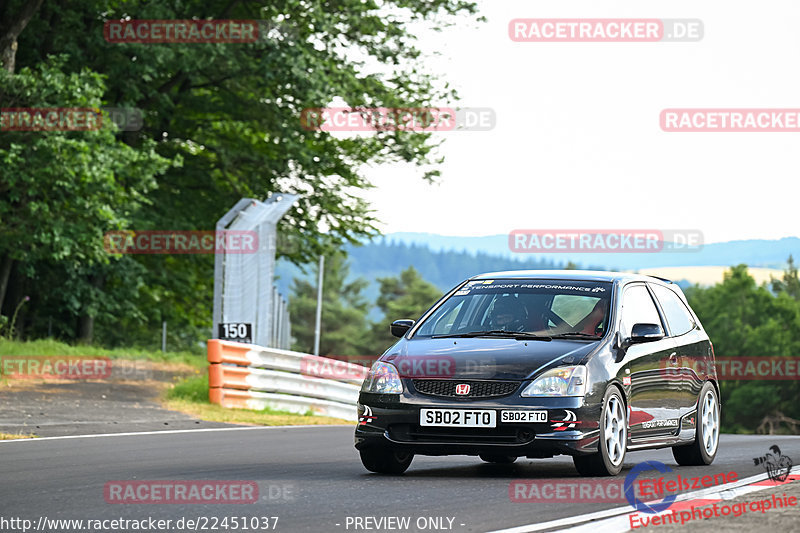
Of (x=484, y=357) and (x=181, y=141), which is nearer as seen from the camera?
(x=484, y=357)

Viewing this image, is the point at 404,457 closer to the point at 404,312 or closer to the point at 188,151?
the point at 188,151

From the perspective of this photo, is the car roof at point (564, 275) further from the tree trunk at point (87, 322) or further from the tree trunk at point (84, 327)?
the tree trunk at point (84, 327)

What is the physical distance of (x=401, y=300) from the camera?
157125mm

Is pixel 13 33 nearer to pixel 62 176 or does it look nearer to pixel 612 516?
pixel 62 176

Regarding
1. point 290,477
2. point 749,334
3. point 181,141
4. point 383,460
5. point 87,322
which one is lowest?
point 290,477

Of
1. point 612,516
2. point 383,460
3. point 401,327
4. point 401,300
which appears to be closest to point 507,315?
point 401,327

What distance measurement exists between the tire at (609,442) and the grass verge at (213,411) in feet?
26.6

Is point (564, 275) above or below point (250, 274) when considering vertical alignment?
below

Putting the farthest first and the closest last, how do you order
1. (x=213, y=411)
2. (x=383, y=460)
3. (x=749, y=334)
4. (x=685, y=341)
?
(x=749, y=334), (x=213, y=411), (x=685, y=341), (x=383, y=460)

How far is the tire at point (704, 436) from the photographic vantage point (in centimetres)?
1121

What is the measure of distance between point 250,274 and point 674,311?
35.2ft

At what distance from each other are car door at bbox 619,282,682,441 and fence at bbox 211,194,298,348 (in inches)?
404

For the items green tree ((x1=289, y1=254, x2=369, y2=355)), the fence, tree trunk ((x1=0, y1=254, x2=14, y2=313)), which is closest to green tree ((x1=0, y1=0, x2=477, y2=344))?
tree trunk ((x1=0, y1=254, x2=14, y2=313))

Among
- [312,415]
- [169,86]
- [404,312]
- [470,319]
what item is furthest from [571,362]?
[404,312]
